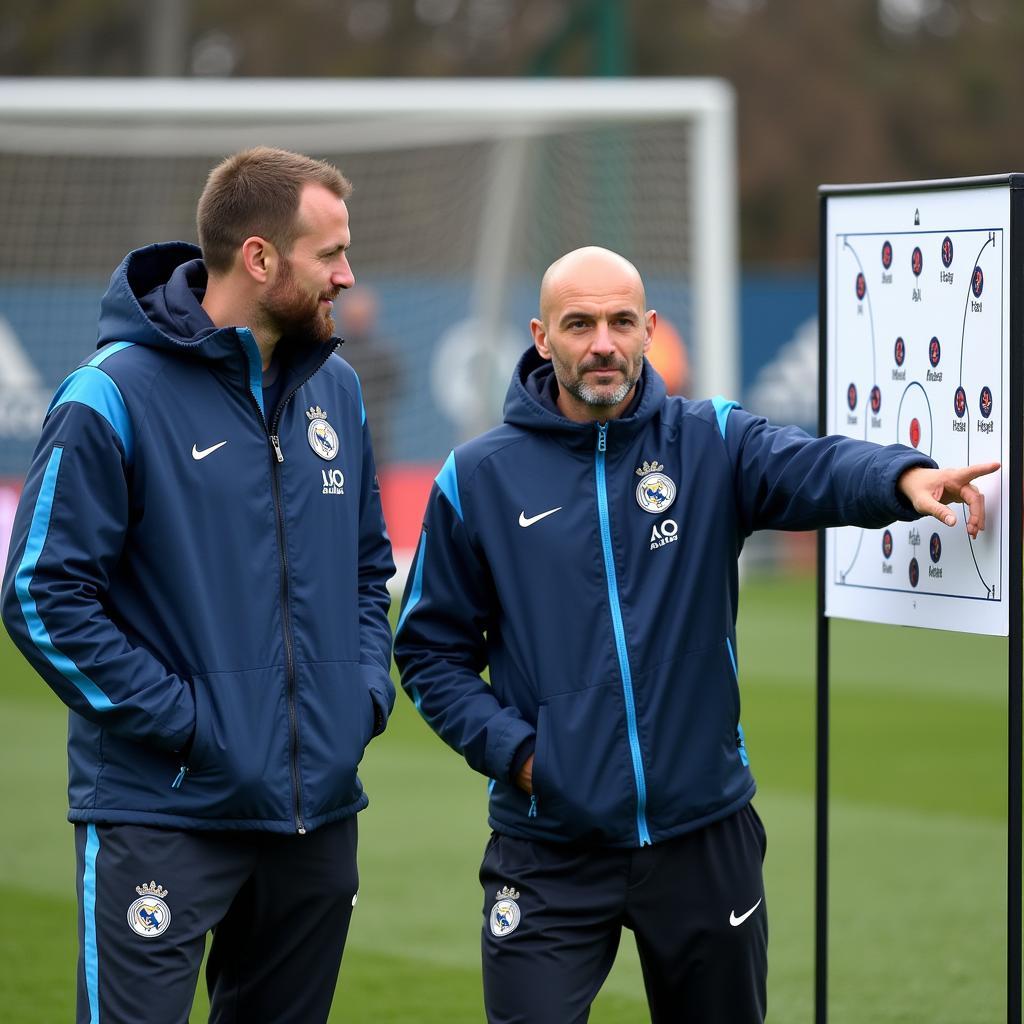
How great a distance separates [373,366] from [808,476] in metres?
11.7

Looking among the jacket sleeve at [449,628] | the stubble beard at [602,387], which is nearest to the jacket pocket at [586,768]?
the jacket sleeve at [449,628]

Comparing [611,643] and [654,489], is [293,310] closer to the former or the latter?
[654,489]

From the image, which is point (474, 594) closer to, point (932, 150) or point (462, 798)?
point (462, 798)

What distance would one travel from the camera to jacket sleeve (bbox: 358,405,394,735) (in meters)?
4.14

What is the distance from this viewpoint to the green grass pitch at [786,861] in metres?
6.08

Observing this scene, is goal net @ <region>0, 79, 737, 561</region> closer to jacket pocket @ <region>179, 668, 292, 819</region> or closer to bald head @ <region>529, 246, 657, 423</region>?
bald head @ <region>529, 246, 657, 423</region>

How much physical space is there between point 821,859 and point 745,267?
1200 inches

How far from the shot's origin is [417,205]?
16.5 meters

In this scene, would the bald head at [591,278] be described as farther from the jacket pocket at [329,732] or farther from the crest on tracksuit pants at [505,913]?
the crest on tracksuit pants at [505,913]

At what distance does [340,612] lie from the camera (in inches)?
156

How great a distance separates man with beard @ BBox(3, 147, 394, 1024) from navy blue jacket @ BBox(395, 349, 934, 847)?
238mm

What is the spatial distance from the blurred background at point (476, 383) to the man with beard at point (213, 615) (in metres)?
2.11

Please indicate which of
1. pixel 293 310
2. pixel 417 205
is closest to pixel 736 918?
pixel 293 310

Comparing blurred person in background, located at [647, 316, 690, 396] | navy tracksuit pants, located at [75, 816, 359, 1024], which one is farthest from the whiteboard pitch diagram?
blurred person in background, located at [647, 316, 690, 396]
